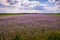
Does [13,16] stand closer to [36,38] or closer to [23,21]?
[23,21]

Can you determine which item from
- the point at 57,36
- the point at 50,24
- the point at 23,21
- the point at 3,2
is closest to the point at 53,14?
the point at 50,24

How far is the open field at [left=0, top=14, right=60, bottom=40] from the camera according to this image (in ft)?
6.55

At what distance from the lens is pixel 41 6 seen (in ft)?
6.93

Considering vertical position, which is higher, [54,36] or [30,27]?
[30,27]

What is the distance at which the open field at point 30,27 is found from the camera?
1998 mm

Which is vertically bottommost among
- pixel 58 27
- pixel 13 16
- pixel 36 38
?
pixel 36 38

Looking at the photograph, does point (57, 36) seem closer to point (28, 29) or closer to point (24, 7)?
point (28, 29)

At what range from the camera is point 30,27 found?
2.05 meters

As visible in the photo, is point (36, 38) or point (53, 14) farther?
point (53, 14)

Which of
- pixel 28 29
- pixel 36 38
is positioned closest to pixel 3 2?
pixel 28 29

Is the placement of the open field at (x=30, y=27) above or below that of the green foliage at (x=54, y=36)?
above

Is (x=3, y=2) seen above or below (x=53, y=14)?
above

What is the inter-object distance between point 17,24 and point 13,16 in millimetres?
131

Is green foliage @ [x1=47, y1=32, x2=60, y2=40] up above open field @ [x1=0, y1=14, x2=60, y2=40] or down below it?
below
